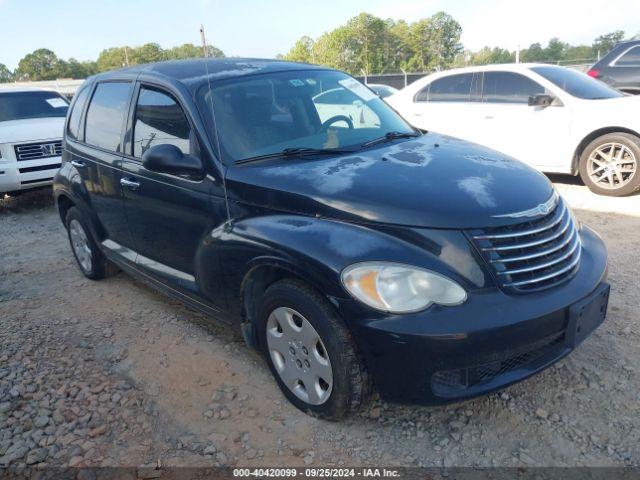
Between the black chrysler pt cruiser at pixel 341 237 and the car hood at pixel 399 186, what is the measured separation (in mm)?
10

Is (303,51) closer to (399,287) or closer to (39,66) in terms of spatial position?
(39,66)

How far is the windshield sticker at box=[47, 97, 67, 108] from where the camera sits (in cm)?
923

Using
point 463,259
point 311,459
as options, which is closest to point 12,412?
point 311,459

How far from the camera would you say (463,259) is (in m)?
2.35

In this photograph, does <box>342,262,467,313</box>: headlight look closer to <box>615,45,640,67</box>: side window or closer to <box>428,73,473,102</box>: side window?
<box>428,73,473,102</box>: side window

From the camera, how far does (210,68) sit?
140 inches

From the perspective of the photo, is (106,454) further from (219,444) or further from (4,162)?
(4,162)

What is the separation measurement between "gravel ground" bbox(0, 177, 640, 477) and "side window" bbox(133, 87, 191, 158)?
4.39ft

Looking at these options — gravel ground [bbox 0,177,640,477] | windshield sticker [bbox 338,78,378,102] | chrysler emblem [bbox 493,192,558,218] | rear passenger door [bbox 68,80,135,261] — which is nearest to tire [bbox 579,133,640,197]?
gravel ground [bbox 0,177,640,477]

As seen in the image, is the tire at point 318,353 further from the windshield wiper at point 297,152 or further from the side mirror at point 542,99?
the side mirror at point 542,99

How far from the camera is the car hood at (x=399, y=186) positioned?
8.05 feet

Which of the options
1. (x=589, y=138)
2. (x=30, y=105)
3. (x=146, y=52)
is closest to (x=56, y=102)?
(x=30, y=105)

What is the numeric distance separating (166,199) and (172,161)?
0.44 metres

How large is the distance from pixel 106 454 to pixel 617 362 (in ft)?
9.28
